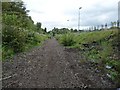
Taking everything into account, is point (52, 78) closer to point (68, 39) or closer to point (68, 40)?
point (68, 40)

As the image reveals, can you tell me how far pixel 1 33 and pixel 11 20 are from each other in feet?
8.07

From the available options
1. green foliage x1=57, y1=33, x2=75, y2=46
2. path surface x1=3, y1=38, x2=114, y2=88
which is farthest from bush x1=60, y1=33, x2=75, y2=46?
path surface x1=3, y1=38, x2=114, y2=88

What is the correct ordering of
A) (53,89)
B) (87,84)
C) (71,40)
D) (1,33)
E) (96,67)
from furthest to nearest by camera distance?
(71,40) → (1,33) → (96,67) → (87,84) → (53,89)

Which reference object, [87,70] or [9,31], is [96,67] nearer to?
[87,70]

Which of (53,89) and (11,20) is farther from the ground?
(11,20)

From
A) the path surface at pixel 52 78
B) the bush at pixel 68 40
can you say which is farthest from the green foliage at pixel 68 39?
the path surface at pixel 52 78

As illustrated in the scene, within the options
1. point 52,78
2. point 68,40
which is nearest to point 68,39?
point 68,40

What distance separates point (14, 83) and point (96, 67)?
15.2ft

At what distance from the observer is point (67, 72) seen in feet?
36.0

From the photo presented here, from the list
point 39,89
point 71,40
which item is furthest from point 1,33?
point 71,40

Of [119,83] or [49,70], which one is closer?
[119,83]

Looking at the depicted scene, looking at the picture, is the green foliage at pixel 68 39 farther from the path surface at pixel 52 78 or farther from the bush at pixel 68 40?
the path surface at pixel 52 78

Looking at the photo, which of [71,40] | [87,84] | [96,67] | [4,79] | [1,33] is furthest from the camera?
[71,40]

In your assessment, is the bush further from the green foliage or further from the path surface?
the path surface
